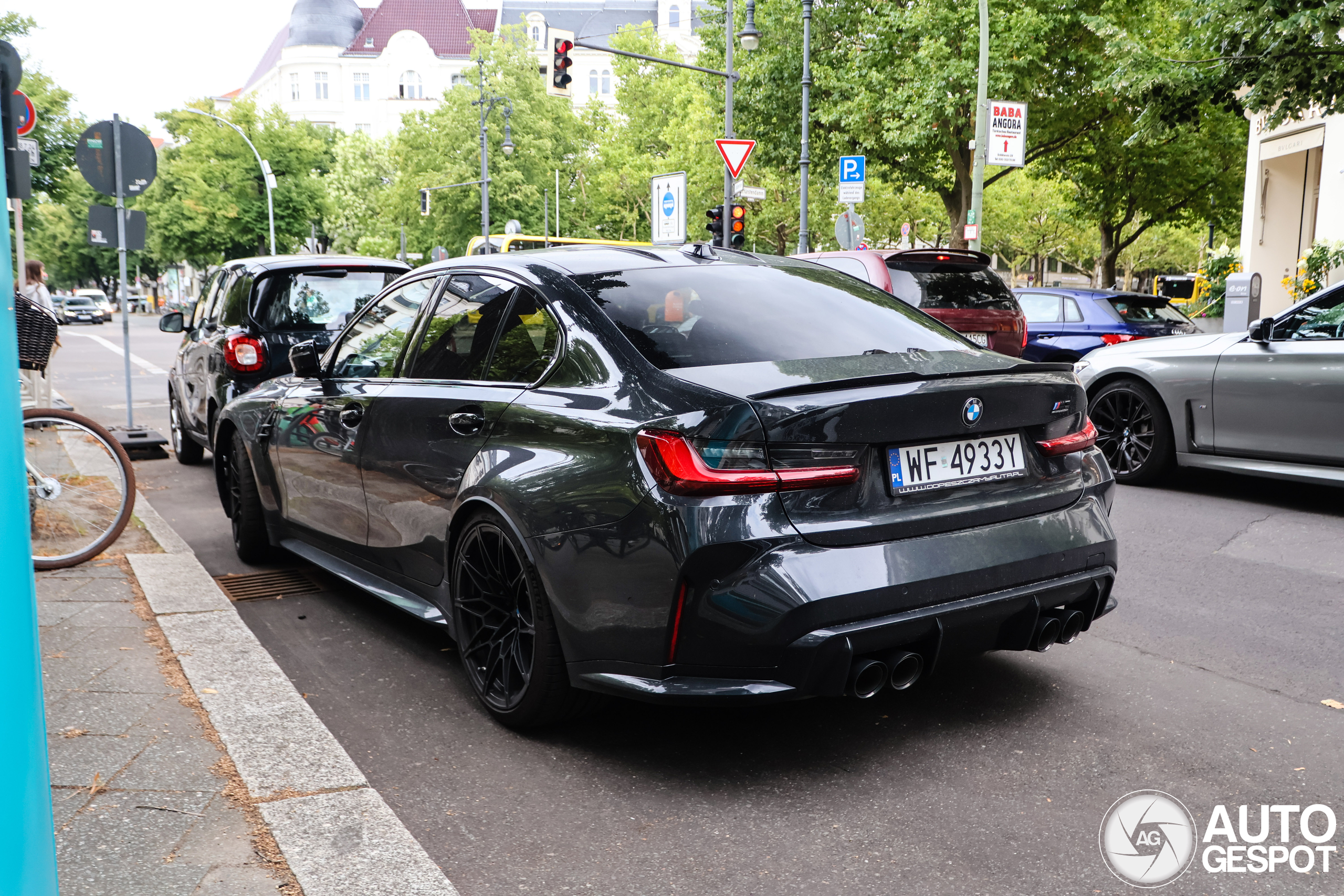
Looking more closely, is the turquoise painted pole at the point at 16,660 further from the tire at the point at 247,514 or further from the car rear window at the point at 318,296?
the car rear window at the point at 318,296

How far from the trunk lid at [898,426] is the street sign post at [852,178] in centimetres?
1787

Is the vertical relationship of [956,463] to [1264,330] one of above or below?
below

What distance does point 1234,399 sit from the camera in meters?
7.48

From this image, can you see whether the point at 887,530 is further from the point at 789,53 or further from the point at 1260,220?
the point at 789,53

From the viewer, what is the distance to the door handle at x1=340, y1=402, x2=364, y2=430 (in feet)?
15.0

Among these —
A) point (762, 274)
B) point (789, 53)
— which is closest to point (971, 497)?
point (762, 274)

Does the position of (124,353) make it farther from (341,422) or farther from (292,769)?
(292,769)

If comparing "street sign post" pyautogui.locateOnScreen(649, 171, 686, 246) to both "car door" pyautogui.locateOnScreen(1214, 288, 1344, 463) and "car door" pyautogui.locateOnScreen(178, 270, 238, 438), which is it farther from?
"car door" pyautogui.locateOnScreen(1214, 288, 1344, 463)

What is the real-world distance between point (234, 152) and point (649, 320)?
60.6 metres

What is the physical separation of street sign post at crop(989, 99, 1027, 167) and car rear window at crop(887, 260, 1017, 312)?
34.1ft

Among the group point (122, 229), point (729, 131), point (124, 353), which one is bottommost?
point (124, 353)

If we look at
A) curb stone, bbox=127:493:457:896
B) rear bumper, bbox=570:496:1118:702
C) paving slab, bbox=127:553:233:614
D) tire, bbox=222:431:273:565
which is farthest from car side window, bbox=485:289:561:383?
tire, bbox=222:431:273:565

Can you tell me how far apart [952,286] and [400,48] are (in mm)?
89555

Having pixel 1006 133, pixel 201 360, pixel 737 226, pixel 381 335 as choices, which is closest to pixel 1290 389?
pixel 381 335
